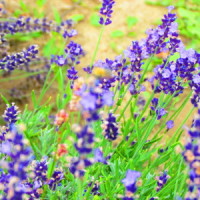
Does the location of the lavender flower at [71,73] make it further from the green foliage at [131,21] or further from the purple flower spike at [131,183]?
the green foliage at [131,21]

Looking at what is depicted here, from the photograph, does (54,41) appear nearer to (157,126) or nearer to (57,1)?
(57,1)

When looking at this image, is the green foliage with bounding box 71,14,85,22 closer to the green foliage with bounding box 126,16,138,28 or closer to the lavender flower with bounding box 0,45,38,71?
the green foliage with bounding box 126,16,138,28

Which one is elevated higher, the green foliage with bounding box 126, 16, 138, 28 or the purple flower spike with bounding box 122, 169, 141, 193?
the green foliage with bounding box 126, 16, 138, 28

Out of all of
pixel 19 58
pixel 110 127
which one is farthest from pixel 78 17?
pixel 110 127

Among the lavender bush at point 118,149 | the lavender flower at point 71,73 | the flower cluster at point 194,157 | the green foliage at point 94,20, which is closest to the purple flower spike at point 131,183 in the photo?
the lavender bush at point 118,149

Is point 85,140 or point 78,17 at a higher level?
point 78,17

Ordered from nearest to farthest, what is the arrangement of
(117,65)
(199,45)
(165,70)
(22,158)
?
1. (22,158)
2. (165,70)
3. (117,65)
4. (199,45)

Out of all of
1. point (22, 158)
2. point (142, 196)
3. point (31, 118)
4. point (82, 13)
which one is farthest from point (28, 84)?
point (22, 158)

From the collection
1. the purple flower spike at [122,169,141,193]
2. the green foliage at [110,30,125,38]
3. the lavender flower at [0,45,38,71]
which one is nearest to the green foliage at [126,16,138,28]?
the green foliage at [110,30,125,38]

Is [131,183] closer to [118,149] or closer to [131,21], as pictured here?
[118,149]

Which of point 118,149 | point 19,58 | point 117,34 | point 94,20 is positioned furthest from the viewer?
point 94,20

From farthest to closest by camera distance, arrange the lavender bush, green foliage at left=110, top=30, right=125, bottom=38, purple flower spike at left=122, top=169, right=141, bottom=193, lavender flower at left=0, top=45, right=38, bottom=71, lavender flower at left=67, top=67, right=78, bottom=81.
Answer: green foliage at left=110, top=30, right=125, bottom=38
lavender flower at left=0, top=45, right=38, bottom=71
lavender flower at left=67, top=67, right=78, bottom=81
the lavender bush
purple flower spike at left=122, top=169, right=141, bottom=193
